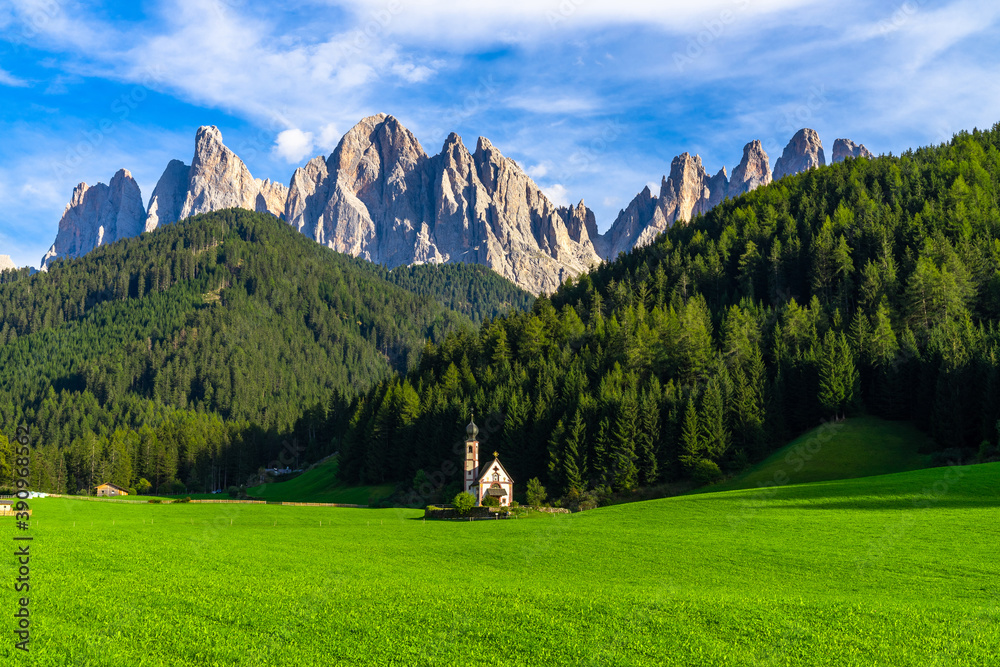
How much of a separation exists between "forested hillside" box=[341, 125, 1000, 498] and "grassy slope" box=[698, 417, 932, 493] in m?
2.71

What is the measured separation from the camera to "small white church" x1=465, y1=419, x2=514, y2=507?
73375 millimetres

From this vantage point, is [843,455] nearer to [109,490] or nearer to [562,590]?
[562,590]

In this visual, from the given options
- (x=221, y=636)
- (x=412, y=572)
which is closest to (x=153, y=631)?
(x=221, y=636)

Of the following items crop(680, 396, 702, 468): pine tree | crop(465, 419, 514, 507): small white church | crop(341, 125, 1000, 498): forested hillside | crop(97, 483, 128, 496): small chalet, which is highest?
crop(341, 125, 1000, 498): forested hillside

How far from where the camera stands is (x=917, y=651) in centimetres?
1770

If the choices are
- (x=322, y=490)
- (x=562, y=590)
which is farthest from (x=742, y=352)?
(x=562, y=590)

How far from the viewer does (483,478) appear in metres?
73.5

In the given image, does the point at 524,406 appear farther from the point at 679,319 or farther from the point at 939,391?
the point at 939,391

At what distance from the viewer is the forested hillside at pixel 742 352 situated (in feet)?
241

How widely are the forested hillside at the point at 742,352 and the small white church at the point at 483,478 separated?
4.52m

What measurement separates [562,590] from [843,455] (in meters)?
52.1

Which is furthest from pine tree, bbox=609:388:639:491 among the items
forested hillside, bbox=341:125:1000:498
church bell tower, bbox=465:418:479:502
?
church bell tower, bbox=465:418:479:502

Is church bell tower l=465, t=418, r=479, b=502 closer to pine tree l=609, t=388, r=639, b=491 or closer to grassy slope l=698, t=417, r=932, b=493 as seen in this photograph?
pine tree l=609, t=388, r=639, b=491

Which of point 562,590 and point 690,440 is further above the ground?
point 690,440
